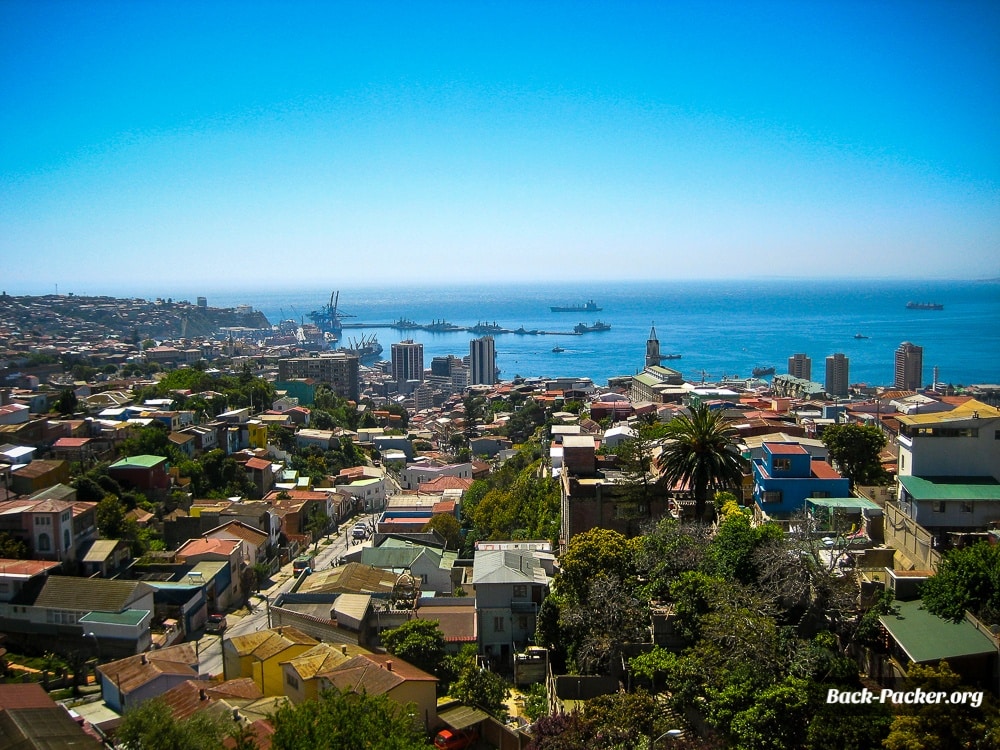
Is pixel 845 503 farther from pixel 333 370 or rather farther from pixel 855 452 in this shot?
pixel 333 370

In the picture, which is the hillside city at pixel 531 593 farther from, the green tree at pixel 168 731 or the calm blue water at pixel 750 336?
the calm blue water at pixel 750 336

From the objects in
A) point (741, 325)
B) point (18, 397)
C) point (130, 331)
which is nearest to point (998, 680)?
point (18, 397)

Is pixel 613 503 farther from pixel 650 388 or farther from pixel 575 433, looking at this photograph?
pixel 650 388

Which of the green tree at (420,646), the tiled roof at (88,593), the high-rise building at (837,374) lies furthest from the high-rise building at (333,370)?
the green tree at (420,646)

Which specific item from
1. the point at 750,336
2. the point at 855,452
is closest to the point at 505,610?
the point at 855,452

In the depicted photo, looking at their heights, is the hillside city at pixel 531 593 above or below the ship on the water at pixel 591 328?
above

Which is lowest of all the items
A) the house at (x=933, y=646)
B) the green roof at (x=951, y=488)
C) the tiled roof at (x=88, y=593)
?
the tiled roof at (x=88, y=593)

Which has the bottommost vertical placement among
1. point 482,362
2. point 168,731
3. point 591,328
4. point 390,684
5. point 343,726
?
point 482,362
